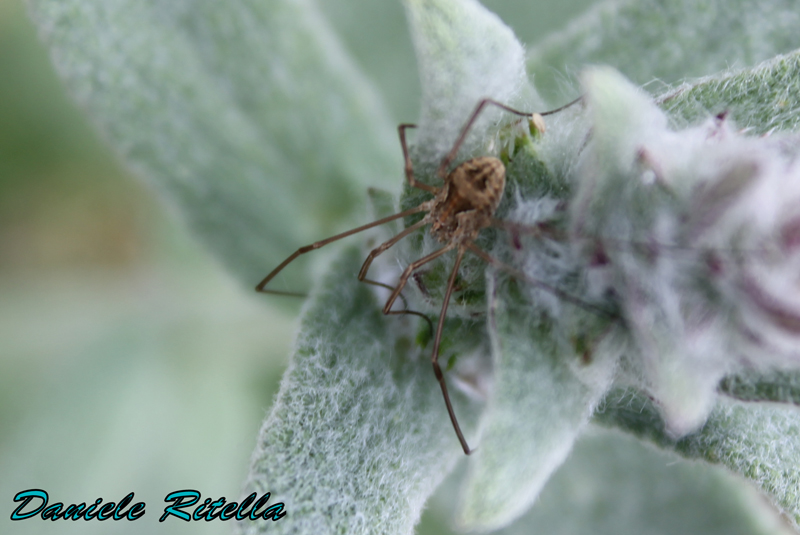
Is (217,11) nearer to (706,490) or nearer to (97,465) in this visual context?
(97,465)

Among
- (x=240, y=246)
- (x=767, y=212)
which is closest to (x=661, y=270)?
(x=767, y=212)

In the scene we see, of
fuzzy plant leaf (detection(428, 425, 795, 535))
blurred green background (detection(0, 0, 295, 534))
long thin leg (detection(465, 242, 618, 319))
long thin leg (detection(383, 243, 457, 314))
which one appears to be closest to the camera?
long thin leg (detection(465, 242, 618, 319))

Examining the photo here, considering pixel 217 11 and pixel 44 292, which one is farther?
pixel 44 292

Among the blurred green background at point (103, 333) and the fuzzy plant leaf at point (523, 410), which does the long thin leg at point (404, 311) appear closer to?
the fuzzy plant leaf at point (523, 410)

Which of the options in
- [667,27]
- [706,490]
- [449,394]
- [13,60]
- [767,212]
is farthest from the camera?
[13,60]

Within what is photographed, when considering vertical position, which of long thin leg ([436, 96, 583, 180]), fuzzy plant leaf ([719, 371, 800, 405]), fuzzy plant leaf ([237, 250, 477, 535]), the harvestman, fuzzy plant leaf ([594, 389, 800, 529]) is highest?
long thin leg ([436, 96, 583, 180])

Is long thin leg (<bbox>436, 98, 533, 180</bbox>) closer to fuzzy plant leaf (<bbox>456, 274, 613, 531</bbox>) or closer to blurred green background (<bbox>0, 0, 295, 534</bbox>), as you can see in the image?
fuzzy plant leaf (<bbox>456, 274, 613, 531</bbox>)

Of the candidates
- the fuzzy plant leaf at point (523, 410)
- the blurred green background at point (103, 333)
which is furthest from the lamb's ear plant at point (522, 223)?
the blurred green background at point (103, 333)

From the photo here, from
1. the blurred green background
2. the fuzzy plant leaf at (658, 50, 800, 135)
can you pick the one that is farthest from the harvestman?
the blurred green background
